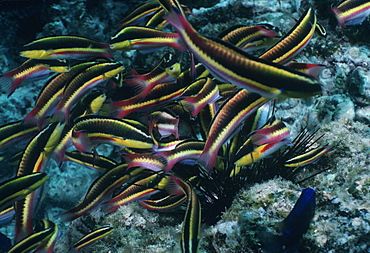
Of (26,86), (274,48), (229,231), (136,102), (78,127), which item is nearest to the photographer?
(274,48)

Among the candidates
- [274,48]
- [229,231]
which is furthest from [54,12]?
[229,231]

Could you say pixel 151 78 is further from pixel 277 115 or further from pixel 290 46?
pixel 277 115

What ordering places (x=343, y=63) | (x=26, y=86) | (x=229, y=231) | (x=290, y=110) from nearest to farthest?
1. (x=229, y=231)
2. (x=290, y=110)
3. (x=343, y=63)
4. (x=26, y=86)

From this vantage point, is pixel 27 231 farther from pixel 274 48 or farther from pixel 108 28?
pixel 108 28

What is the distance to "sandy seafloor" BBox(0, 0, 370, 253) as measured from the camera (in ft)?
7.27

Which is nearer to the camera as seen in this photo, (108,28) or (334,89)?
(334,89)

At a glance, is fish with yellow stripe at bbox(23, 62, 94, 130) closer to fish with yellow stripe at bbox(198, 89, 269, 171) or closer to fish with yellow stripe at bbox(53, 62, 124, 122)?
fish with yellow stripe at bbox(53, 62, 124, 122)

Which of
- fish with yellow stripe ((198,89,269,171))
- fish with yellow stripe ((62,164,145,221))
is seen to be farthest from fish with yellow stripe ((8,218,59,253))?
fish with yellow stripe ((198,89,269,171))

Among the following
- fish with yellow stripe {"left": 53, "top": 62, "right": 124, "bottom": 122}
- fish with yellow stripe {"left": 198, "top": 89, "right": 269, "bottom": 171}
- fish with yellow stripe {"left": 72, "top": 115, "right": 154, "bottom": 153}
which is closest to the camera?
fish with yellow stripe {"left": 198, "top": 89, "right": 269, "bottom": 171}

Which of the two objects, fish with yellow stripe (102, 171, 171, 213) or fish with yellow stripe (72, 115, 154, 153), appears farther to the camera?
fish with yellow stripe (102, 171, 171, 213)

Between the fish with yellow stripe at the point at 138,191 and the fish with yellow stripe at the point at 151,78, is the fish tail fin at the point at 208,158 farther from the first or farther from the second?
the fish with yellow stripe at the point at 151,78

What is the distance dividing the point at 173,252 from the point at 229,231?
0.75 metres

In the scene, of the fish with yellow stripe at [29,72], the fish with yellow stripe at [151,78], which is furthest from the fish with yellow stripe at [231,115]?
the fish with yellow stripe at [29,72]

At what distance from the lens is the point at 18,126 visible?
325cm
